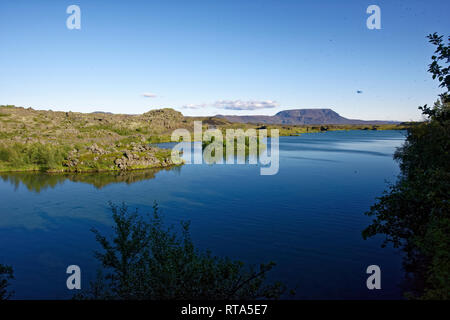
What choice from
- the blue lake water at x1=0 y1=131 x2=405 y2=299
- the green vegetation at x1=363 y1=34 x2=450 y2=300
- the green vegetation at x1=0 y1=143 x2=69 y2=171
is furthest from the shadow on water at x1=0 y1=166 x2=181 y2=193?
the green vegetation at x1=363 y1=34 x2=450 y2=300

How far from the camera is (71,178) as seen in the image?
82938 millimetres

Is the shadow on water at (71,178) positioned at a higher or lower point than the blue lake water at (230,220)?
higher

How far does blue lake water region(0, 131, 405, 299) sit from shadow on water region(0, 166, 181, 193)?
30 cm

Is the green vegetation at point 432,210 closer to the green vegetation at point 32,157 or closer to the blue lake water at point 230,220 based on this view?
the blue lake water at point 230,220

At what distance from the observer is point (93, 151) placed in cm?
10050

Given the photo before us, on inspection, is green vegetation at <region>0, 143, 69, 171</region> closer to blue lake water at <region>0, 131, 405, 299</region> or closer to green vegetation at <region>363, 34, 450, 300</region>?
blue lake water at <region>0, 131, 405, 299</region>

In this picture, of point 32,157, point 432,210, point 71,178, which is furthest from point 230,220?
point 32,157

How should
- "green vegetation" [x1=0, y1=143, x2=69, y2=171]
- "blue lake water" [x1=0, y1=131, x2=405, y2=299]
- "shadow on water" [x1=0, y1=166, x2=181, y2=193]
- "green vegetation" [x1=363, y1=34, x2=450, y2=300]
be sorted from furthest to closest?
"green vegetation" [x1=0, y1=143, x2=69, y2=171], "shadow on water" [x1=0, y1=166, x2=181, y2=193], "blue lake water" [x1=0, y1=131, x2=405, y2=299], "green vegetation" [x1=363, y1=34, x2=450, y2=300]

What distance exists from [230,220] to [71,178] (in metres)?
58.6

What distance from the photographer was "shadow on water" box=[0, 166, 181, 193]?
75750 mm

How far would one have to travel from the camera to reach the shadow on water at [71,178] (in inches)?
2982

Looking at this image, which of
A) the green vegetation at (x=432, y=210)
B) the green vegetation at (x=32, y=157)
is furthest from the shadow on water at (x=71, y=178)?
the green vegetation at (x=432, y=210)

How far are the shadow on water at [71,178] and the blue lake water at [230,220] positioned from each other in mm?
302
